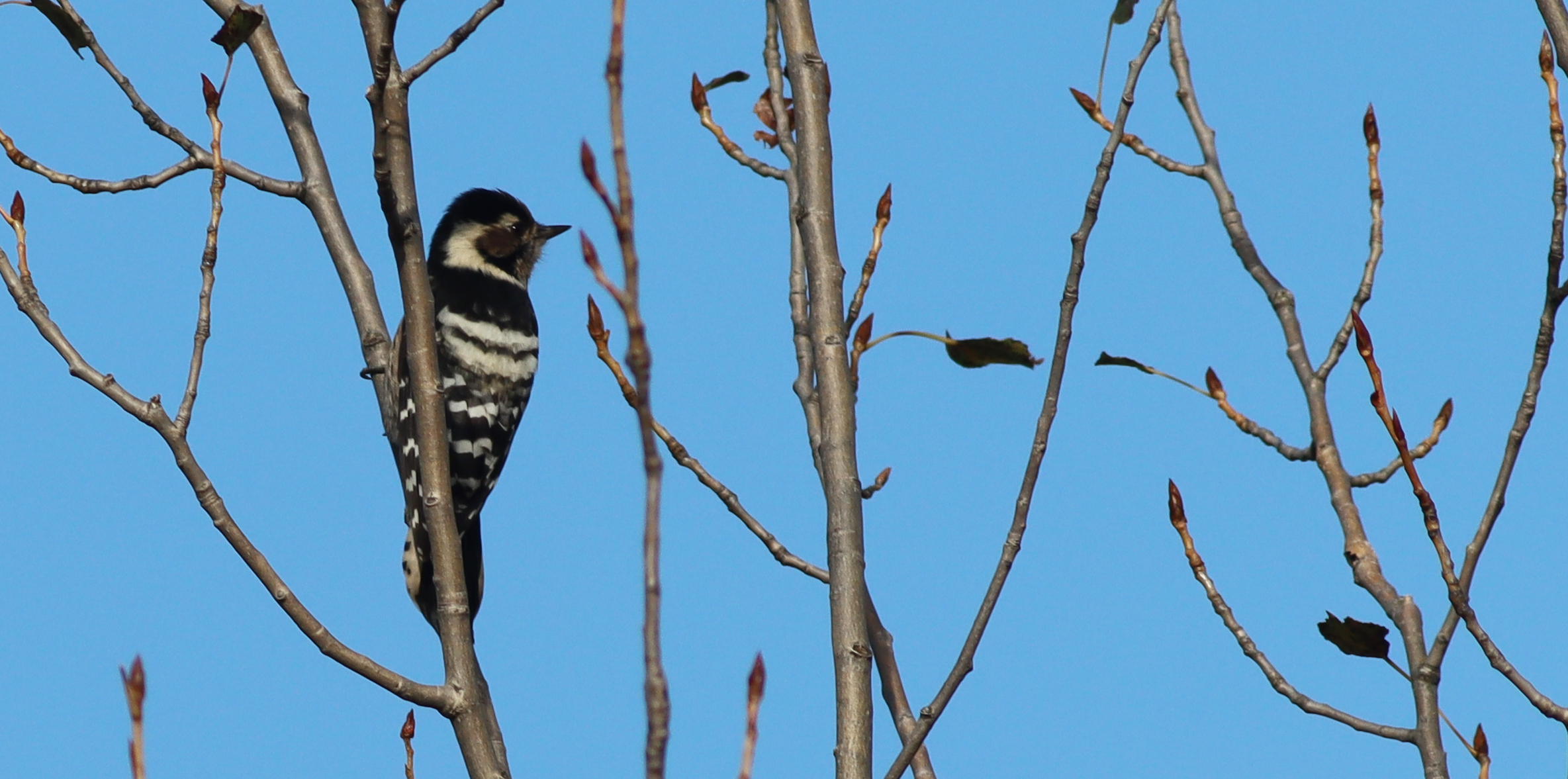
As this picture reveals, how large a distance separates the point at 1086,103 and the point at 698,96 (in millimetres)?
1090

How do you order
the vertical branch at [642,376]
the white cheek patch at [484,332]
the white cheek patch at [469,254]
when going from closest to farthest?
the vertical branch at [642,376] → the white cheek patch at [484,332] → the white cheek patch at [469,254]

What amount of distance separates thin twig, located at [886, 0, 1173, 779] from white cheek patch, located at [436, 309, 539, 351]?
3.46m

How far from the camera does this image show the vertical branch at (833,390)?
2.90 m

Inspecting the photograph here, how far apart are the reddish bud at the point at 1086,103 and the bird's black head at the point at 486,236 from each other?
3110mm

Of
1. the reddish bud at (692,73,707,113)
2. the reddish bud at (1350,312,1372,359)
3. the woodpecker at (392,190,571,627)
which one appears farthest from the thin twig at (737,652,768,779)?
the woodpecker at (392,190,571,627)

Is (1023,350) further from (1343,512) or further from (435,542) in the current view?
(435,542)

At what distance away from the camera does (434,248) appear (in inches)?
263

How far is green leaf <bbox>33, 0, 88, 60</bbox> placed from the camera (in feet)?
13.0

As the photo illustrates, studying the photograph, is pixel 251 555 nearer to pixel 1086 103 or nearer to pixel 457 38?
pixel 457 38

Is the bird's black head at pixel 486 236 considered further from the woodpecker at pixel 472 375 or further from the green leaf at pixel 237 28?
the green leaf at pixel 237 28

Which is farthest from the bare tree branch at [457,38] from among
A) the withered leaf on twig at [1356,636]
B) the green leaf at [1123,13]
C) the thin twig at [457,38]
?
the withered leaf on twig at [1356,636]

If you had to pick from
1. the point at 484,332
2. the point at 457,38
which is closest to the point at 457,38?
the point at 457,38

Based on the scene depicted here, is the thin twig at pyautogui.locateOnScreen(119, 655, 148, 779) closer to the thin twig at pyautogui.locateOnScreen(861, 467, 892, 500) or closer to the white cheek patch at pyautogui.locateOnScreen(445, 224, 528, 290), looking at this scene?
the thin twig at pyautogui.locateOnScreen(861, 467, 892, 500)

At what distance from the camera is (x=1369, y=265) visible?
3.51 metres
